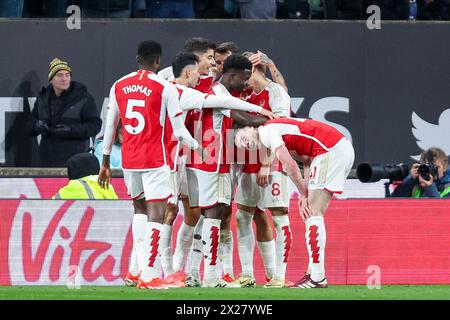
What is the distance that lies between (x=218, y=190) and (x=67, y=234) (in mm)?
1915

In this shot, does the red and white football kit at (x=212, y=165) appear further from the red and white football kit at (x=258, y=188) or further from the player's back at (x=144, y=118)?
the player's back at (x=144, y=118)

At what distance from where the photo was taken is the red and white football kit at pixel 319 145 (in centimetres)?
1488

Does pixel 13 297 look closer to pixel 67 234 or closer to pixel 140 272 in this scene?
pixel 140 272

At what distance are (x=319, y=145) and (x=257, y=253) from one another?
6.62 ft

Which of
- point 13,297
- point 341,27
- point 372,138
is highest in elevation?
point 341,27

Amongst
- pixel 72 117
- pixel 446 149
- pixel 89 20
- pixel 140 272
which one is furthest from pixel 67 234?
pixel 446 149

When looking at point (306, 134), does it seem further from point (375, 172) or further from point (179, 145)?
point (179, 145)

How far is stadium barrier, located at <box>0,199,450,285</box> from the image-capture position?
53.2ft

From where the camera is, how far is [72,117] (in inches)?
750

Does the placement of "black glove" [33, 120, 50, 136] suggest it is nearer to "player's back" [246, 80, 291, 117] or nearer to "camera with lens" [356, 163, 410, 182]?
"player's back" [246, 80, 291, 117]

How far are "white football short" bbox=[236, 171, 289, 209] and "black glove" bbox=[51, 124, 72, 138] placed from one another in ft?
12.5

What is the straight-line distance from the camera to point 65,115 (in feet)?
62.5

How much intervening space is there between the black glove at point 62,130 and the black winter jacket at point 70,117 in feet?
0.07

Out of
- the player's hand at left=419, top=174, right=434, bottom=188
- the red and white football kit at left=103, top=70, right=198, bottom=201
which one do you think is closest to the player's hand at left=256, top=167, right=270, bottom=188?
the red and white football kit at left=103, top=70, right=198, bottom=201
